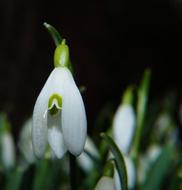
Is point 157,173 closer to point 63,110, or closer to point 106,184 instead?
point 106,184

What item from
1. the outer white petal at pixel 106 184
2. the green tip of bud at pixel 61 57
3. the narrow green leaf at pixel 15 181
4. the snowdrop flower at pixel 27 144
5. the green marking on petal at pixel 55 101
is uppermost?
the snowdrop flower at pixel 27 144

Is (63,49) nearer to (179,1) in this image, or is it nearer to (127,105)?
(127,105)

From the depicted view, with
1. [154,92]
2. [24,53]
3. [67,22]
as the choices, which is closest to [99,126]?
[24,53]

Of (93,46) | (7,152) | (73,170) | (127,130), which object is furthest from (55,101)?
(93,46)

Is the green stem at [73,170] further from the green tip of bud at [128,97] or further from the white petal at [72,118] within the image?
the green tip of bud at [128,97]

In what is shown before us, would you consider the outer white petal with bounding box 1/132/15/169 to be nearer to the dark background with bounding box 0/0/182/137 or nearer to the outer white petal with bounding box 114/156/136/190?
the outer white petal with bounding box 114/156/136/190

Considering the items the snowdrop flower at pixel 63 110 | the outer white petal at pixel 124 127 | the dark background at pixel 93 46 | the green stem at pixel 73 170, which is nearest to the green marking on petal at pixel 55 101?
the snowdrop flower at pixel 63 110
